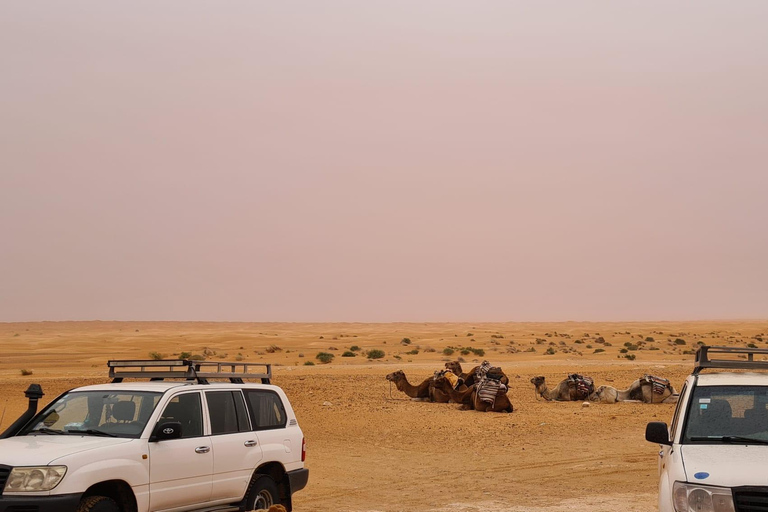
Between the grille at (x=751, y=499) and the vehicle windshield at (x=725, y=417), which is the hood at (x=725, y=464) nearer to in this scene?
the grille at (x=751, y=499)

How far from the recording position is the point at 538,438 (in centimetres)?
2211

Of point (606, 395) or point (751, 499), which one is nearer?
point (751, 499)

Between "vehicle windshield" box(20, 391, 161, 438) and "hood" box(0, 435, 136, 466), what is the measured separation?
23cm

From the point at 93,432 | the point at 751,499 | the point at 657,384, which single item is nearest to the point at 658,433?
the point at 751,499

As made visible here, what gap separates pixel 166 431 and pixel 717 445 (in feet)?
19.1

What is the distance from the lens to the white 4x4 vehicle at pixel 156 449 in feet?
29.9

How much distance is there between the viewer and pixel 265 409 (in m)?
12.2

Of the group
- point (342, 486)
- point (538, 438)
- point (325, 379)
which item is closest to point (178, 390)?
point (342, 486)

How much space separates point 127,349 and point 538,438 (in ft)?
181

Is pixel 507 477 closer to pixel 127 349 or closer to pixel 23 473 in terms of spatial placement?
pixel 23 473

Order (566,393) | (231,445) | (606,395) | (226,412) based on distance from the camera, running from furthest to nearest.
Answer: (566,393)
(606,395)
(226,412)
(231,445)

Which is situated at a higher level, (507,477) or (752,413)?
(752,413)

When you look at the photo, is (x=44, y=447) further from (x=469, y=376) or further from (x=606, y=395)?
(x=606, y=395)

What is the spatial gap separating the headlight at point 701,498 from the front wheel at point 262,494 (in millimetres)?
5467
